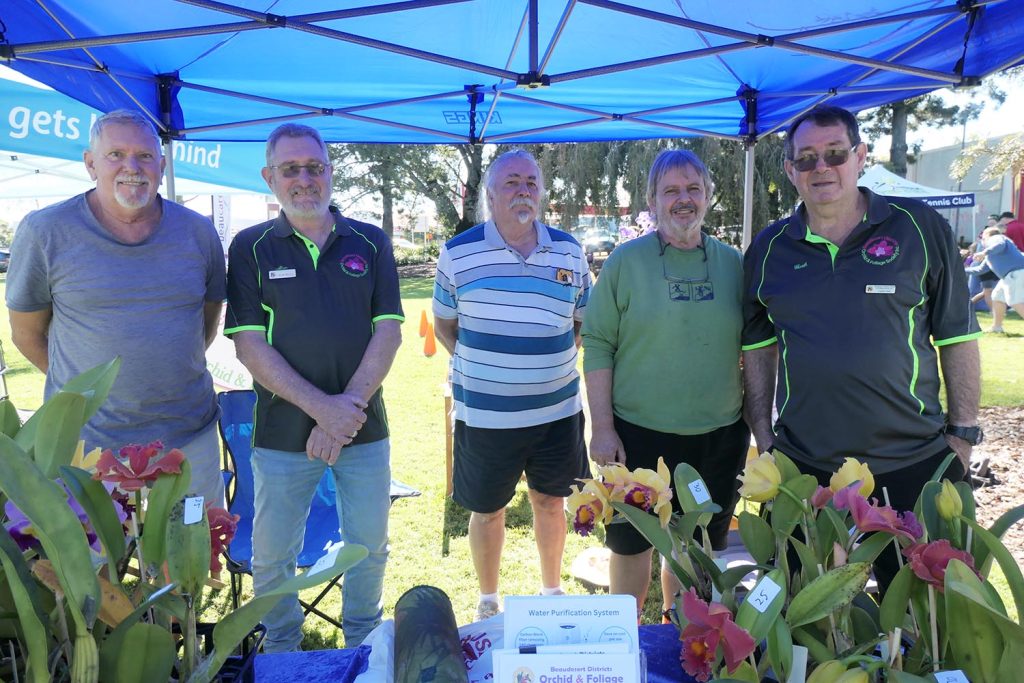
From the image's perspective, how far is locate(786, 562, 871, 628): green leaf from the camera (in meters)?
0.94

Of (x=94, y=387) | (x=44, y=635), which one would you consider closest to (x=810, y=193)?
(x=94, y=387)

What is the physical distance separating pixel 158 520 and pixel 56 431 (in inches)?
7.7

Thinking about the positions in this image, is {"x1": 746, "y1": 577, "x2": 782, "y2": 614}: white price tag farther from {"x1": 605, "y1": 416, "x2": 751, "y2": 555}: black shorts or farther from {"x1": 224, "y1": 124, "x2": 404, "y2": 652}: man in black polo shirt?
{"x1": 224, "y1": 124, "x2": 404, "y2": 652}: man in black polo shirt

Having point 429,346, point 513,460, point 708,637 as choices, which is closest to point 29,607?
point 708,637

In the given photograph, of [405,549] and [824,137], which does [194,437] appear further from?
[824,137]

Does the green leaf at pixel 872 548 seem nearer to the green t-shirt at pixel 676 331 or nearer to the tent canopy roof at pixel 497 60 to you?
the green t-shirt at pixel 676 331

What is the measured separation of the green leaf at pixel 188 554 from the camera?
0.95 metres

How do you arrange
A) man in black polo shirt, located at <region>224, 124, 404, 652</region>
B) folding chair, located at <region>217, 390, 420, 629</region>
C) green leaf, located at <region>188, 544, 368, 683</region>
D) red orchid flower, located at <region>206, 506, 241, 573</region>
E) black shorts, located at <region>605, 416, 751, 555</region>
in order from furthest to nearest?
folding chair, located at <region>217, 390, 420, 629</region> < black shorts, located at <region>605, 416, 751, 555</region> < man in black polo shirt, located at <region>224, 124, 404, 652</region> < red orchid flower, located at <region>206, 506, 241, 573</region> < green leaf, located at <region>188, 544, 368, 683</region>

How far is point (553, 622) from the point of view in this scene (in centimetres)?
98

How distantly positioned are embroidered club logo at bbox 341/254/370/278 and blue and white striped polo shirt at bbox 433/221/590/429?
1.63ft

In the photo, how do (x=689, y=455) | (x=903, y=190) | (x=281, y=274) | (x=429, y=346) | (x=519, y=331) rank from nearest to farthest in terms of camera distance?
→ (x=281, y=274), (x=689, y=455), (x=519, y=331), (x=429, y=346), (x=903, y=190)

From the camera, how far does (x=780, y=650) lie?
36.2 inches

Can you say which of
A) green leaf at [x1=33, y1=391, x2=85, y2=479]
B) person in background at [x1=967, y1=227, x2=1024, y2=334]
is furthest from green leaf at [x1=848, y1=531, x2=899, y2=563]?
person in background at [x1=967, y1=227, x2=1024, y2=334]

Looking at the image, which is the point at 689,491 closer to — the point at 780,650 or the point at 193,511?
the point at 780,650
